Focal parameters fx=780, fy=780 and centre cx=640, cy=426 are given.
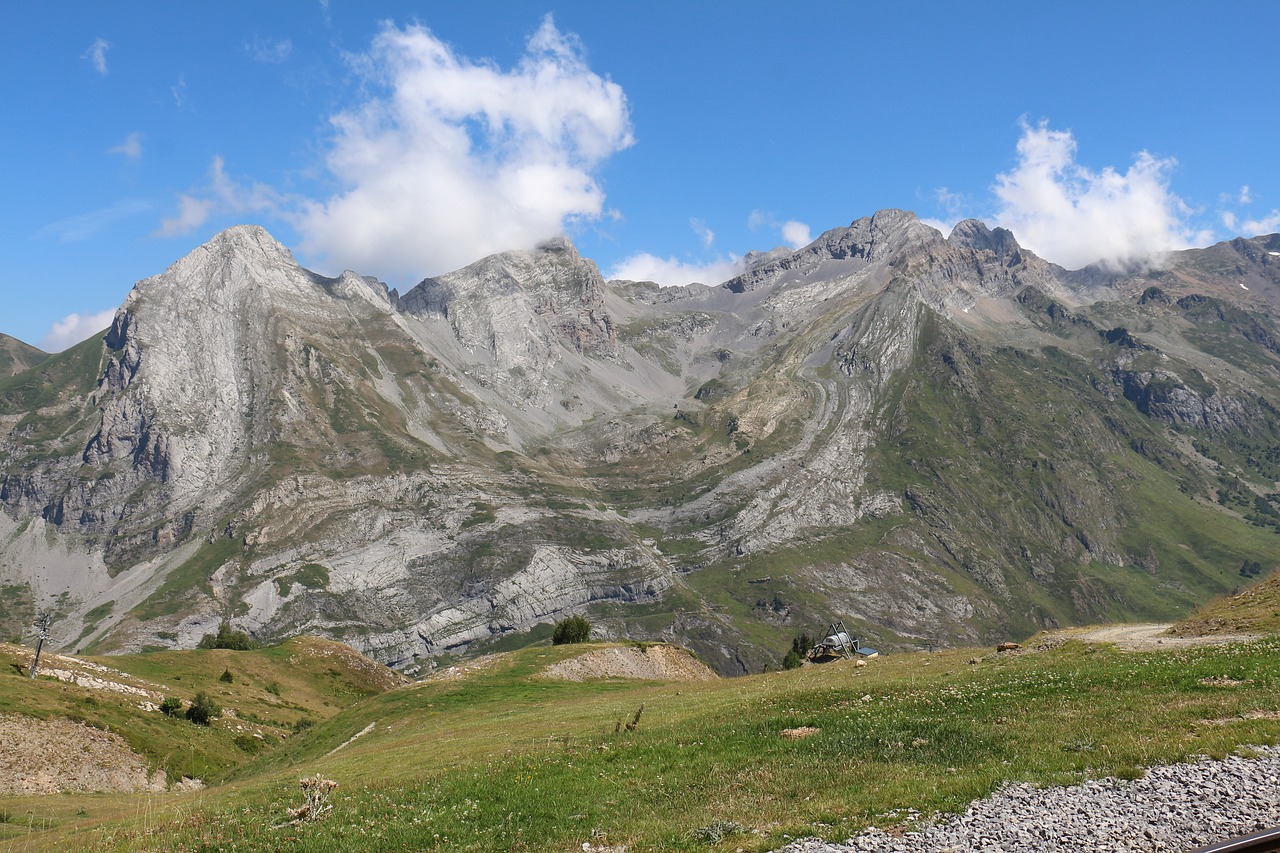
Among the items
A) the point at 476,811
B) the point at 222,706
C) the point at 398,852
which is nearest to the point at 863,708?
the point at 476,811

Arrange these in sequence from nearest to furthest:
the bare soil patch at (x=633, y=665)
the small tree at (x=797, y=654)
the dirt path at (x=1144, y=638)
A: the dirt path at (x=1144, y=638), the bare soil patch at (x=633, y=665), the small tree at (x=797, y=654)

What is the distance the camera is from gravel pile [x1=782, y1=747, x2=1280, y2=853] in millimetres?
15922

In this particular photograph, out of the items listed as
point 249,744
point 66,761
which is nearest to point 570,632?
point 249,744

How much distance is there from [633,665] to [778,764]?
6681 cm

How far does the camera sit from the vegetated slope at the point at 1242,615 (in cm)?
4150

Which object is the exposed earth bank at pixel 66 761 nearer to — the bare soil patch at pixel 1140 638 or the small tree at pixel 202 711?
the small tree at pixel 202 711

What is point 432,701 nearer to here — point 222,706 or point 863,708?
point 222,706

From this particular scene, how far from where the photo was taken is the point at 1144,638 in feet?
148

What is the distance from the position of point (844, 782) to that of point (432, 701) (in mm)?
52507

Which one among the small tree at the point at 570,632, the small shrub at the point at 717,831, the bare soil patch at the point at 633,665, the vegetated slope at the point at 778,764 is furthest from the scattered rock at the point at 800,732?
the small tree at the point at 570,632

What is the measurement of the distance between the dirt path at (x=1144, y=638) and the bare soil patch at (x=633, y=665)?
3476 cm

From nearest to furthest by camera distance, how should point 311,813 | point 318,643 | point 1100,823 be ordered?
point 1100,823 < point 311,813 < point 318,643

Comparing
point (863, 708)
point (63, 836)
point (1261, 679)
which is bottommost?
point (63, 836)

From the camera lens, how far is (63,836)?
2727 centimetres
